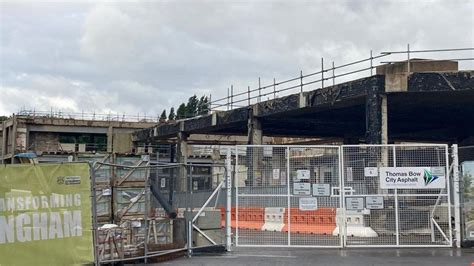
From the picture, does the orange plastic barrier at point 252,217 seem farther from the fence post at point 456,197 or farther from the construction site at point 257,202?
the fence post at point 456,197

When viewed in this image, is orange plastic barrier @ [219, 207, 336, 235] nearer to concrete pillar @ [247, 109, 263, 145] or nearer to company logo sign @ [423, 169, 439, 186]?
company logo sign @ [423, 169, 439, 186]

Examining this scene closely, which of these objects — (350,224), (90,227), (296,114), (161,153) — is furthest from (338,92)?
(161,153)

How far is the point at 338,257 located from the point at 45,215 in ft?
21.6

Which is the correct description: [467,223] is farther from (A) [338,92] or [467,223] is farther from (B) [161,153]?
(B) [161,153]

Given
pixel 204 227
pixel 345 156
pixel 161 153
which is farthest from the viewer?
pixel 161 153

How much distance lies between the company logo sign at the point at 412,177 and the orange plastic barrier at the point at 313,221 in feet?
5.38

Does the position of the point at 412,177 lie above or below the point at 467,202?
above

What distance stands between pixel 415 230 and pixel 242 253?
4.52 metres

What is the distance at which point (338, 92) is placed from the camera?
25.4 meters

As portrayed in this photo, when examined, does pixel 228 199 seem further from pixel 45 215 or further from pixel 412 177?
pixel 45 215

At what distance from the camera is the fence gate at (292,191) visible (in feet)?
48.9

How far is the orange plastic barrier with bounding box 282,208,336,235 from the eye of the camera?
15.3 metres

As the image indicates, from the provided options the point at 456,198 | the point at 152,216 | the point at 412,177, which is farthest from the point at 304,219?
the point at 152,216

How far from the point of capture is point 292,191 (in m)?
14.9
